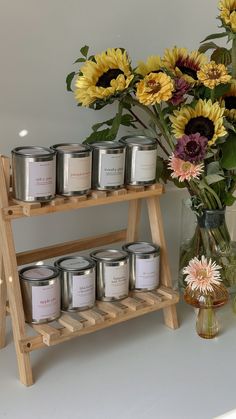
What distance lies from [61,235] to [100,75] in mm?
363

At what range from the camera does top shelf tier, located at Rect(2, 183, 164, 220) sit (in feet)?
3.13

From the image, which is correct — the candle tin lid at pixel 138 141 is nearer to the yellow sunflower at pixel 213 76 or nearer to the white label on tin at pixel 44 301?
the yellow sunflower at pixel 213 76

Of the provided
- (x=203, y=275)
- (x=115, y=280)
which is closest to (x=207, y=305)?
(x=203, y=275)

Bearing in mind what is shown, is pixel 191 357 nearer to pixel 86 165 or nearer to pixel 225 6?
pixel 86 165

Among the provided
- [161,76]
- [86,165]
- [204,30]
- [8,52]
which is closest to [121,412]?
[86,165]

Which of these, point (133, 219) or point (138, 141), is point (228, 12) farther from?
point (133, 219)

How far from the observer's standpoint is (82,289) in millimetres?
1057

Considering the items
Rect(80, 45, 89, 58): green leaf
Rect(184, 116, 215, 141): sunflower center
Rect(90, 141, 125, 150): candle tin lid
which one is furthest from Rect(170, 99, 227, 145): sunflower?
Rect(80, 45, 89, 58): green leaf

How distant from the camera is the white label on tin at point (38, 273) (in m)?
1.03

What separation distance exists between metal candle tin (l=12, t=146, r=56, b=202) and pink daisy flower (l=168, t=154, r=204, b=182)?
23 cm

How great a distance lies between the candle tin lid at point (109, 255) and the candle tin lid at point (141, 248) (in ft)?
0.08

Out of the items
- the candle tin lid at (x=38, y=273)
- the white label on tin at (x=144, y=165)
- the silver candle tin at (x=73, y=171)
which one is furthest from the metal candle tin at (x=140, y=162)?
the candle tin lid at (x=38, y=273)

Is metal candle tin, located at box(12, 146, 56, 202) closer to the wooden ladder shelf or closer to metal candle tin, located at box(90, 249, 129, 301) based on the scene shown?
the wooden ladder shelf

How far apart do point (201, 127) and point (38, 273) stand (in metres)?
0.39
